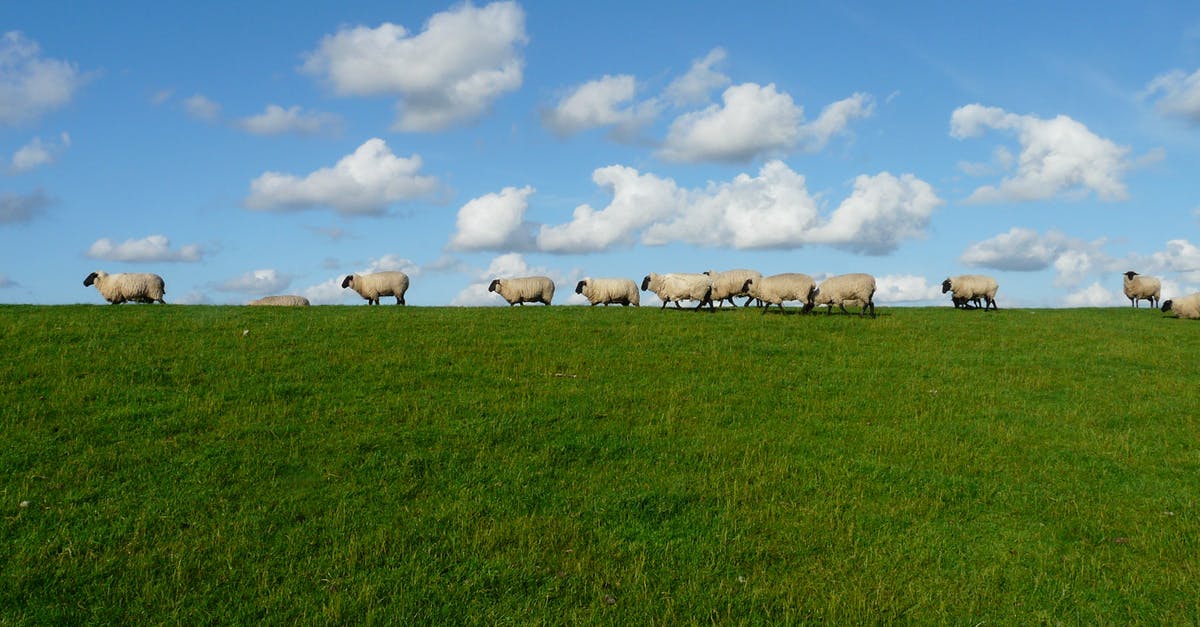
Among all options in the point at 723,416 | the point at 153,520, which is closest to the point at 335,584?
the point at 153,520

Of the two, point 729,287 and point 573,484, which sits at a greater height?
point 729,287

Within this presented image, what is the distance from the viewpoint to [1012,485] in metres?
14.2

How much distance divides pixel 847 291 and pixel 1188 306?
19.6 m

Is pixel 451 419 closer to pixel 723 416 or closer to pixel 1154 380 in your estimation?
pixel 723 416

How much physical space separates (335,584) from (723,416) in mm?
9251

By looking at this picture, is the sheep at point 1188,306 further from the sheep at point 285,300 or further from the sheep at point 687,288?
the sheep at point 285,300

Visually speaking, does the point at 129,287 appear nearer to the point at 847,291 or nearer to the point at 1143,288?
the point at 847,291

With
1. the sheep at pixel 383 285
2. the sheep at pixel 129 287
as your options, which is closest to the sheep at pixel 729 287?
the sheep at pixel 383 285

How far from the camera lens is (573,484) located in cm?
1317

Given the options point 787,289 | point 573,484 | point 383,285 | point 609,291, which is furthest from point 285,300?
point 573,484

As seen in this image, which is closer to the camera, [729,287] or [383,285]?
[729,287]

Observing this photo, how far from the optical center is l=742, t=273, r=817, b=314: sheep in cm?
3363

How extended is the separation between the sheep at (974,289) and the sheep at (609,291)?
16.3m

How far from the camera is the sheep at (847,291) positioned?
1310 inches
